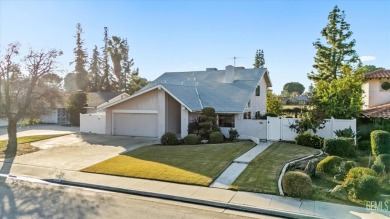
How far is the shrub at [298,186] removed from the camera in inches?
385

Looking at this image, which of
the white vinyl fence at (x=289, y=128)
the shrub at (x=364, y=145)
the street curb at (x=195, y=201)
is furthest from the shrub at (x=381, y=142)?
the street curb at (x=195, y=201)

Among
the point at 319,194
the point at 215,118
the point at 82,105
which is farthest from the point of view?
the point at 82,105

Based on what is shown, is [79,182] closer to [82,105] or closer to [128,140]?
[128,140]

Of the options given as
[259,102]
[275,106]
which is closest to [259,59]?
[275,106]

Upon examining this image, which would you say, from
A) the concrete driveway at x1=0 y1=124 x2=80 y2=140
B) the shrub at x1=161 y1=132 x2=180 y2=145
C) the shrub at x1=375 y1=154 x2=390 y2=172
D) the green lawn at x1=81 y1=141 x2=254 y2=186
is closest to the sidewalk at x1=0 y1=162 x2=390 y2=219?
the green lawn at x1=81 y1=141 x2=254 y2=186

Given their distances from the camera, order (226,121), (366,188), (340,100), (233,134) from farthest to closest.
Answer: (226,121) < (233,134) < (340,100) < (366,188)

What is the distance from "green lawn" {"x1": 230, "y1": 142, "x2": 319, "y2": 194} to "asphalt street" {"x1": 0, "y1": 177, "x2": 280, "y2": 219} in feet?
6.97

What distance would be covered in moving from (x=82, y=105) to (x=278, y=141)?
25272 millimetres

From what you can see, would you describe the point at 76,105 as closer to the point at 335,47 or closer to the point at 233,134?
the point at 233,134

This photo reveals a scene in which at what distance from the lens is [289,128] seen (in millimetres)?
20719

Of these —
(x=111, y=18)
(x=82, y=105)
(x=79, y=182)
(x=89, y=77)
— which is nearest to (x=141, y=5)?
(x=111, y=18)

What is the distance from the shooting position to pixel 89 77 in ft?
193

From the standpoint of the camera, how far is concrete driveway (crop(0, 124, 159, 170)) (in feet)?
51.3

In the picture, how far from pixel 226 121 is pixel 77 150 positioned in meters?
11.4
